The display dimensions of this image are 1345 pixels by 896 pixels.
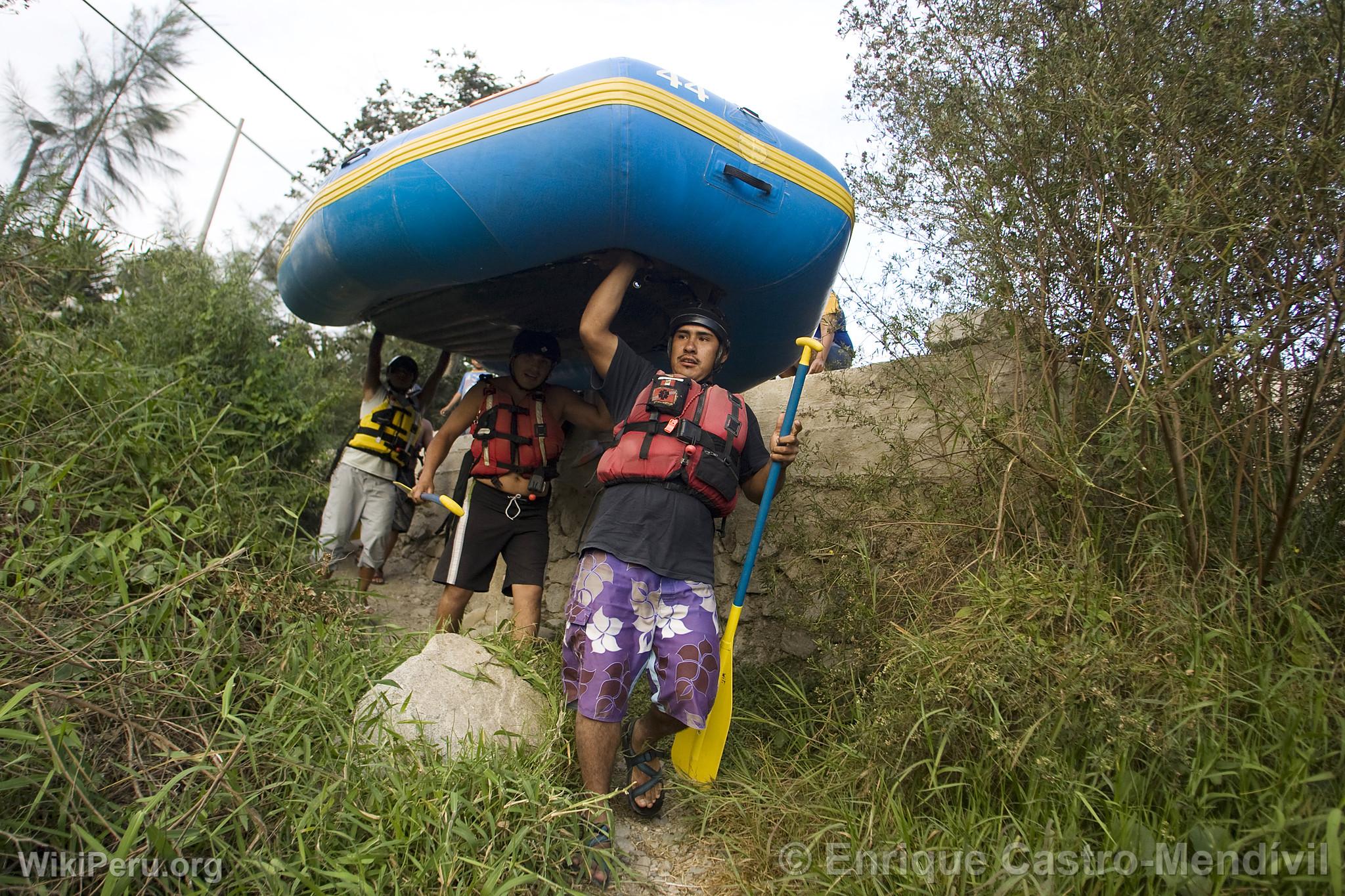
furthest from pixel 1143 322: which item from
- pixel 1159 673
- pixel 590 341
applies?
pixel 590 341

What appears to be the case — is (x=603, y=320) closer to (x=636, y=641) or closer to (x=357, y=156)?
(x=636, y=641)

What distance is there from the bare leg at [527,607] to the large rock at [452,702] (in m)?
0.42

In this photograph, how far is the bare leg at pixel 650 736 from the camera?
8.23 ft

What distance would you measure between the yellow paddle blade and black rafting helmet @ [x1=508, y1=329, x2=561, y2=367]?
1651 millimetres

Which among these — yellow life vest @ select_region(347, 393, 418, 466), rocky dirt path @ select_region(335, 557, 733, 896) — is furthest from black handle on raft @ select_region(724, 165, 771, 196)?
yellow life vest @ select_region(347, 393, 418, 466)

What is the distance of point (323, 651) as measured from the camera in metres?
2.69

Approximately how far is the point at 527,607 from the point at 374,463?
1.55 meters

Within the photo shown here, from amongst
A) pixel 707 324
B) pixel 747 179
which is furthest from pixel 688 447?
pixel 747 179

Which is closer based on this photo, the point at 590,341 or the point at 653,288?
the point at 590,341

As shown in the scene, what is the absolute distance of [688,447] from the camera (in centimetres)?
259

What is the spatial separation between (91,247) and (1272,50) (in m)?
5.55

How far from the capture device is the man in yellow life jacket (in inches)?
167

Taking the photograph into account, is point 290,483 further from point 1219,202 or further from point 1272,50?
point 1272,50

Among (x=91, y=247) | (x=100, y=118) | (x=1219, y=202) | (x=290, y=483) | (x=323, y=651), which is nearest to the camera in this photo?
(x=1219, y=202)
